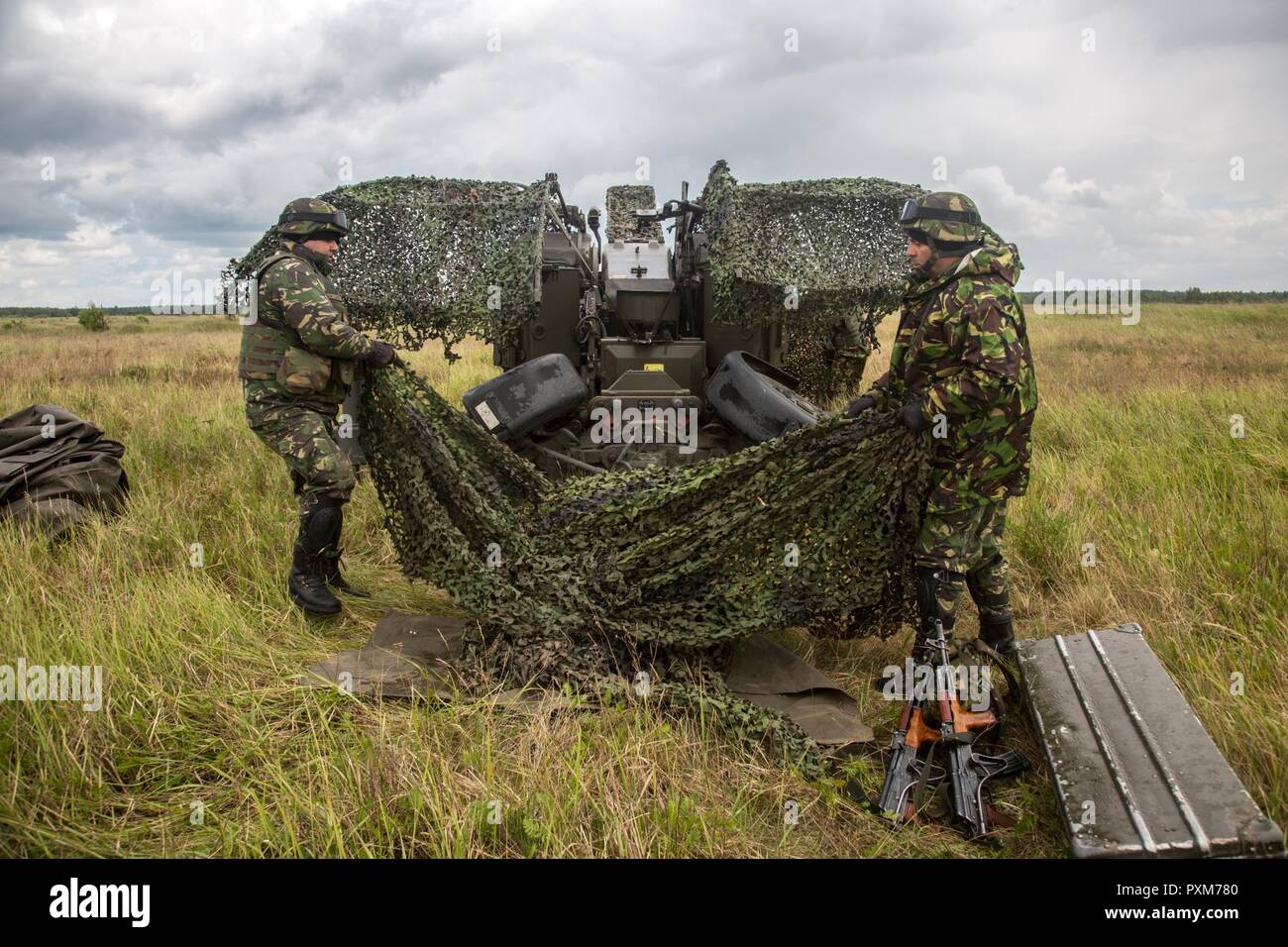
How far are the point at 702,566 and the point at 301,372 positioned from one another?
8.30ft

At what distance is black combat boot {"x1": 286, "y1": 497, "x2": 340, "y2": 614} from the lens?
5020 mm

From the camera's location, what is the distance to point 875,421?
4117 millimetres

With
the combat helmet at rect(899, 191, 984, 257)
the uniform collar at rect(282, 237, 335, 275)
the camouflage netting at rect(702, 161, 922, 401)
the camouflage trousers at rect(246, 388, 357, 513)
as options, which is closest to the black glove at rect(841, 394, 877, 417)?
the combat helmet at rect(899, 191, 984, 257)

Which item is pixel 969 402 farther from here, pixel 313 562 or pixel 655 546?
pixel 313 562

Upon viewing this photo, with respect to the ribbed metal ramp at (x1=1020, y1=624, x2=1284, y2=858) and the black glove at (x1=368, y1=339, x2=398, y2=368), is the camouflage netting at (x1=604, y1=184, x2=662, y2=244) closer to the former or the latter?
the black glove at (x1=368, y1=339, x2=398, y2=368)

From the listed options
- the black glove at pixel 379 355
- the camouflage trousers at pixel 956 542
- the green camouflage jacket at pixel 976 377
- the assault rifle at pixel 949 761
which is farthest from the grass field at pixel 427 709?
the black glove at pixel 379 355

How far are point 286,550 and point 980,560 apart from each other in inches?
163

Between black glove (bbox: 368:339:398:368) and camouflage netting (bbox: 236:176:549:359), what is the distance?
68.5 inches

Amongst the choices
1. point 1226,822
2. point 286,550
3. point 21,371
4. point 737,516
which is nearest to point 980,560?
point 737,516

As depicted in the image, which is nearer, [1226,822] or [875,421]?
[1226,822]

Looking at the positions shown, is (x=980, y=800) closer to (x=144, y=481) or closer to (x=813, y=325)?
(x=813, y=325)

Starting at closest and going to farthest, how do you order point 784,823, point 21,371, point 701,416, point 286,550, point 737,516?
point 784,823 < point 737,516 < point 286,550 < point 701,416 < point 21,371

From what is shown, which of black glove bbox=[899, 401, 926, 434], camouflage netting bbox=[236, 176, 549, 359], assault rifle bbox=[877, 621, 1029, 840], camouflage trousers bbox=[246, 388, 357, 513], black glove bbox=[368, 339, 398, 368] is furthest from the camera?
camouflage netting bbox=[236, 176, 549, 359]

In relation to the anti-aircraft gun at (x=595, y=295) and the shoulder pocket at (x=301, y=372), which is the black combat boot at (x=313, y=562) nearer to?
the shoulder pocket at (x=301, y=372)
